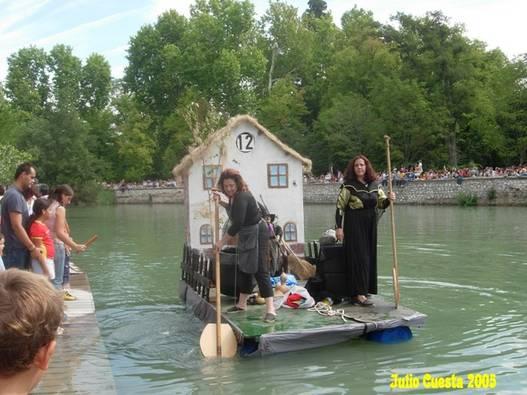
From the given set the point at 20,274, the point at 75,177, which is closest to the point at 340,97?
the point at 75,177

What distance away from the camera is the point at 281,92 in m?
63.7

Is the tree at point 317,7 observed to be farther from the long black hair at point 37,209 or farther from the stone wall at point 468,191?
the long black hair at point 37,209

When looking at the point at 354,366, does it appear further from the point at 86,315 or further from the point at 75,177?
the point at 75,177

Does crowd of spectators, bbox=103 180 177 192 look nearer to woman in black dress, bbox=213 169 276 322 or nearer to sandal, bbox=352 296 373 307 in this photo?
sandal, bbox=352 296 373 307

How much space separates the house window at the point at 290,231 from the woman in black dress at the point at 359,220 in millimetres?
4200

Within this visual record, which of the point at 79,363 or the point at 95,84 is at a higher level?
the point at 95,84

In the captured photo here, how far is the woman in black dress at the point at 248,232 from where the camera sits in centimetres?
836

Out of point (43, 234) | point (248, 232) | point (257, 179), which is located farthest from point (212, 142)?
point (43, 234)

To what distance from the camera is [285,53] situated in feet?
230

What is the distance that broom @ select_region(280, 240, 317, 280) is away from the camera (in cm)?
1098

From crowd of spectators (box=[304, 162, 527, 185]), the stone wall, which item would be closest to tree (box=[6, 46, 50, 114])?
crowd of spectators (box=[304, 162, 527, 185])

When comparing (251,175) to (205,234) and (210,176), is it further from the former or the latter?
(205,234)

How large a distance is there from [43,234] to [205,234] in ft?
14.9

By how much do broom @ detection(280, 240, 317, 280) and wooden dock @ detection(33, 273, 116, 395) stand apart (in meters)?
3.24
